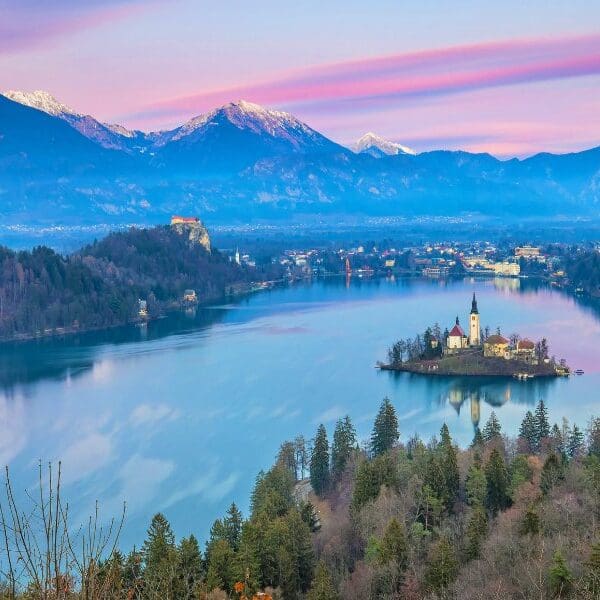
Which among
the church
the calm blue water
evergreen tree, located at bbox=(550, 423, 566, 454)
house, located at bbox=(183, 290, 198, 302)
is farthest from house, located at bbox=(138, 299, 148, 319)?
evergreen tree, located at bbox=(550, 423, 566, 454)

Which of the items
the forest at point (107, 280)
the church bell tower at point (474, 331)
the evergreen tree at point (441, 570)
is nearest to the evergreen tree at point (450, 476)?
the evergreen tree at point (441, 570)

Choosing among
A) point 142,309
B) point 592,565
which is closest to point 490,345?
point 142,309

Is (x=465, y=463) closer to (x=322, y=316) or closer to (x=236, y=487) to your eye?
(x=236, y=487)

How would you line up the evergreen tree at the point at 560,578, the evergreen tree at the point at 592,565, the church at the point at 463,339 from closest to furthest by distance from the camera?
the evergreen tree at the point at 592,565, the evergreen tree at the point at 560,578, the church at the point at 463,339

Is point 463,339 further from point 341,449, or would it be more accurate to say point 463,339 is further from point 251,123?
point 251,123

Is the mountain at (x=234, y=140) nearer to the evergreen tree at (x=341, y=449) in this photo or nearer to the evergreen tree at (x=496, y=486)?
the evergreen tree at (x=341, y=449)

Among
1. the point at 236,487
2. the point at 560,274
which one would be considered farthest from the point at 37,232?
the point at 236,487
